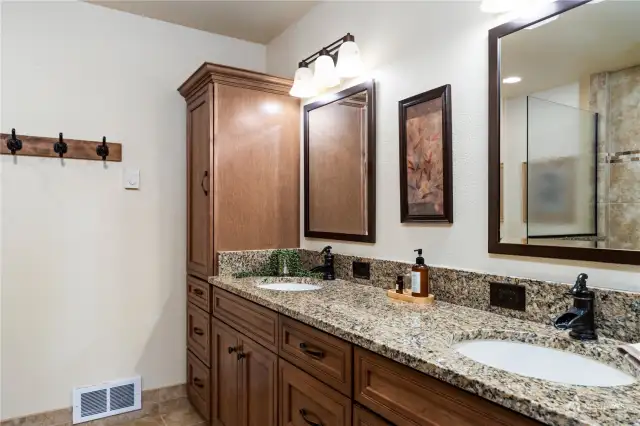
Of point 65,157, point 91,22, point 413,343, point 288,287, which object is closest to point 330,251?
point 288,287

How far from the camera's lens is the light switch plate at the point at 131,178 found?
2529 millimetres

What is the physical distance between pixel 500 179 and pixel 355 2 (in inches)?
49.7

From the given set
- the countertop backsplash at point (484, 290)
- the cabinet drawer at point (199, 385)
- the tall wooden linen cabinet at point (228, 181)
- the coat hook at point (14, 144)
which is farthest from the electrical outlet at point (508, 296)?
the coat hook at point (14, 144)

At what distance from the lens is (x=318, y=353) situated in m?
1.34

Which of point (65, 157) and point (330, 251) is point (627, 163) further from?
point (65, 157)

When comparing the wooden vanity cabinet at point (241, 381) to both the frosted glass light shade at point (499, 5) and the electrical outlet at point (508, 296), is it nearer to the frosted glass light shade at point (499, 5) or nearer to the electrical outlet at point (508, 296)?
the electrical outlet at point (508, 296)

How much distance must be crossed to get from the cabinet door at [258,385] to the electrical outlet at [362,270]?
2.01 ft

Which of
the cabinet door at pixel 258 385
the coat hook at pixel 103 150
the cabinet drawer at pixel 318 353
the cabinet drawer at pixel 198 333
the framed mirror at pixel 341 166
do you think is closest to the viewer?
the cabinet drawer at pixel 318 353

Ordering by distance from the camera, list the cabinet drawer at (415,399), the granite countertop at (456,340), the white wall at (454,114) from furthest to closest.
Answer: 1. the white wall at (454,114)
2. the cabinet drawer at (415,399)
3. the granite countertop at (456,340)

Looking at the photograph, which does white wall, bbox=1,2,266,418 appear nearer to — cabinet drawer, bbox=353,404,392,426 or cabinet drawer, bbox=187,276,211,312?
cabinet drawer, bbox=187,276,211,312

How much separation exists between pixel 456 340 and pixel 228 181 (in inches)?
61.3

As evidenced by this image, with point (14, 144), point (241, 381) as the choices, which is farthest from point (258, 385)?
point (14, 144)

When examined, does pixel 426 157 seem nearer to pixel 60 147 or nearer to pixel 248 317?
pixel 248 317

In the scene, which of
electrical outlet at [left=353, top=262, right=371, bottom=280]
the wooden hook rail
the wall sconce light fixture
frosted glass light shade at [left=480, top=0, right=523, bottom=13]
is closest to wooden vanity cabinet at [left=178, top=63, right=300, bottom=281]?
the wall sconce light fixture
